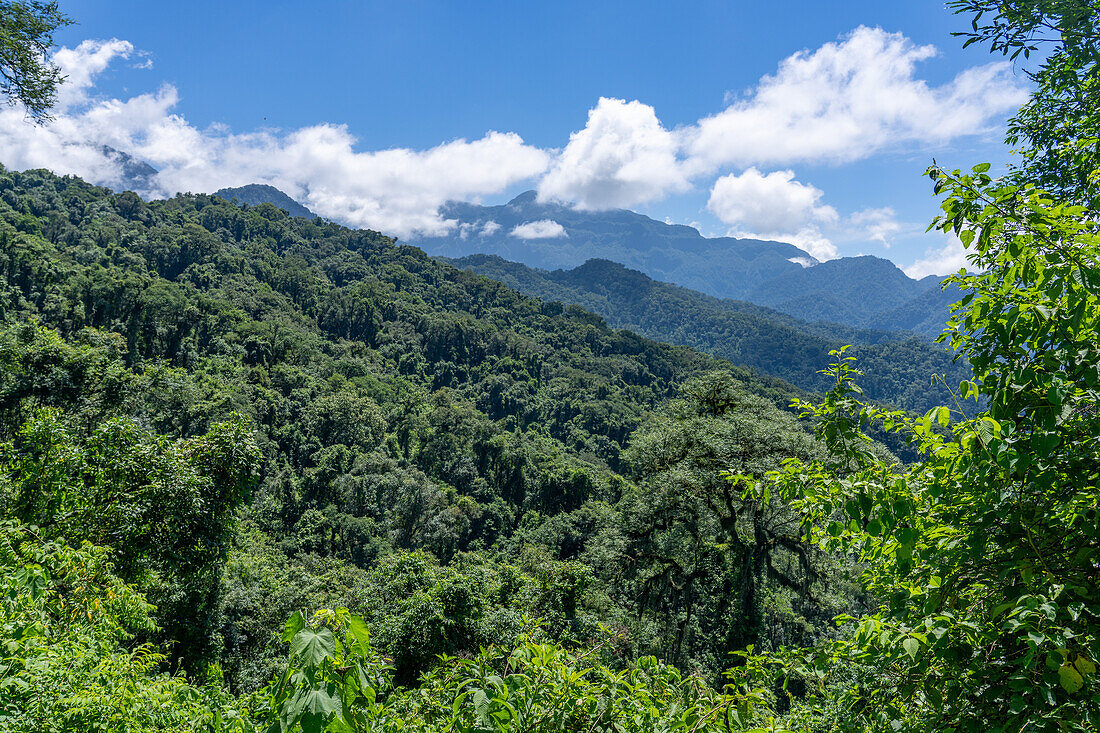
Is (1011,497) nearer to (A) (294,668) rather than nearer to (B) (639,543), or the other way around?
(A) (294,668)

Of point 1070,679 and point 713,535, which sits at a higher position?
point 1070,679

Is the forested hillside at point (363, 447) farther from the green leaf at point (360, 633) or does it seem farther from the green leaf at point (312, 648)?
the green leaf at point (312, 648)

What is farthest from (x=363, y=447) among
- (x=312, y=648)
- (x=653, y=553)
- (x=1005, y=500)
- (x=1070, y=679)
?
(x=1070, y=679)

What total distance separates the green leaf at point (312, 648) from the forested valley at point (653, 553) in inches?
0.4

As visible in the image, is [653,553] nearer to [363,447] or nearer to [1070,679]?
[1070,679]

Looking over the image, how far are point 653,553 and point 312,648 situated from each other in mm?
14365

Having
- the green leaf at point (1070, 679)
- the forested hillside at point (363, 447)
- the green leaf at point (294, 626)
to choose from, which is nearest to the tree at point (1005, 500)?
the green leaf at point (1070, 679)

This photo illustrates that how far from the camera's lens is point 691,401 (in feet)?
55.2

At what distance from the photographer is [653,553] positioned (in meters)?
14.5

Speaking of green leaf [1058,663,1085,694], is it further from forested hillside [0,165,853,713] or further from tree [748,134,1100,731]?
forested hillside [0,165,853,713]

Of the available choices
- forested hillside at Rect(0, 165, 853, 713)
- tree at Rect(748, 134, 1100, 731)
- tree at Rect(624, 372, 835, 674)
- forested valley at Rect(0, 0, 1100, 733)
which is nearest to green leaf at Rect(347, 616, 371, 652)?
forested valley at Rect(0, 0, 1100, 733)

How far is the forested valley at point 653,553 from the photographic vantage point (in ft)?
6.68

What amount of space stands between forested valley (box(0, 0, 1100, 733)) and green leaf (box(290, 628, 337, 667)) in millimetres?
11

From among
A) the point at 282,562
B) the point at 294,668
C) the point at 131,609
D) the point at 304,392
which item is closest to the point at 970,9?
the point at 294,668
